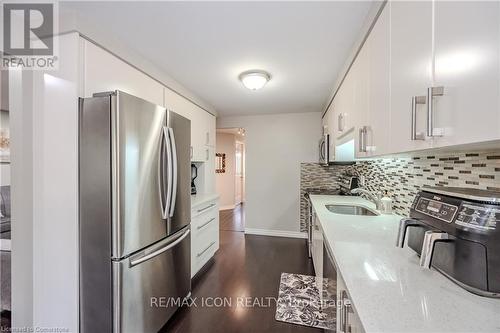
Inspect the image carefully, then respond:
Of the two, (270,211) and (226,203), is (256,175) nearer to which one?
(270,211)

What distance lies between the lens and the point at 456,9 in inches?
24.5

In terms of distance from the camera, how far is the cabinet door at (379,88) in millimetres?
1083

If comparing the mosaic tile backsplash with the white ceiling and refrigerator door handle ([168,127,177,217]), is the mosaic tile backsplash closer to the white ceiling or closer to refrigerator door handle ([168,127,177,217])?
the white ceiling

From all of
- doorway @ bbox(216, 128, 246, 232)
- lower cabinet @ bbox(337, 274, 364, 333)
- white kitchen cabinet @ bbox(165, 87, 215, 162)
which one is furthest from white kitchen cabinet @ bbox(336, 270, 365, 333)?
doorway @ bbox(216, 128, 246, 232)

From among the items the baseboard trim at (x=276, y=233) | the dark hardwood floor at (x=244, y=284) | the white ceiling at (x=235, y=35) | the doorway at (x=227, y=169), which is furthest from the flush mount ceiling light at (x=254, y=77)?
the doorway at (x=227, y=169)

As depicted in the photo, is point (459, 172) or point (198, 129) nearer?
point (459, 172)

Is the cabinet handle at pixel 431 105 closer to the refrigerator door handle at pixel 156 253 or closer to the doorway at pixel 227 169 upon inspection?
the refrigerator door handle at pixel 156 253

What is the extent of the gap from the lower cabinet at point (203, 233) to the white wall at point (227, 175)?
11.5 ft

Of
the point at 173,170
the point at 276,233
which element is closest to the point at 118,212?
the point at 173,170

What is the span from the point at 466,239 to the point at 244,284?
2.16m

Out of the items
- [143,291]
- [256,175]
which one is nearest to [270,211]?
[256,175]

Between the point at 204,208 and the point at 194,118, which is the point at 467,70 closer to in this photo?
the point at 204,208

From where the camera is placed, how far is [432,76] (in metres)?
0.73

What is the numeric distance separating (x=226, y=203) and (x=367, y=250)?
18.7 ft
